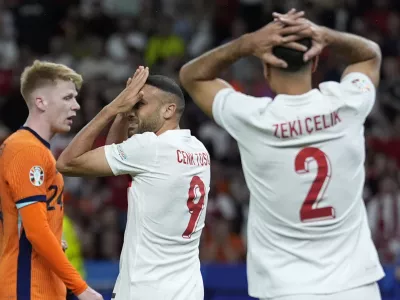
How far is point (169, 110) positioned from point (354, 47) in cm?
110

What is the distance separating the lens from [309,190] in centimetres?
427

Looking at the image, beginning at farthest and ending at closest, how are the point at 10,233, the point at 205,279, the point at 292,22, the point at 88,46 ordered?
the point at 88,46
the point at 205,279
the point at 10,233
the point at 292,22

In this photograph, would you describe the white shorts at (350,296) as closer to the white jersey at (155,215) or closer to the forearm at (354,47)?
the white jersey at (155,215)

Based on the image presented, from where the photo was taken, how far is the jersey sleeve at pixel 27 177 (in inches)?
202

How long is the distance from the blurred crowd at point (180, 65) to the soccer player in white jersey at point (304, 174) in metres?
6.16

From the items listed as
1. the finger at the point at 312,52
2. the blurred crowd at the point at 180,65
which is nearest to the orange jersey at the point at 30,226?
the finger at the point at 312,52

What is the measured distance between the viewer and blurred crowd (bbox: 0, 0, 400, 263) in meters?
11.3

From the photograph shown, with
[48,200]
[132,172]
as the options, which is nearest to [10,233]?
[48,200]

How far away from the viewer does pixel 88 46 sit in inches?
564

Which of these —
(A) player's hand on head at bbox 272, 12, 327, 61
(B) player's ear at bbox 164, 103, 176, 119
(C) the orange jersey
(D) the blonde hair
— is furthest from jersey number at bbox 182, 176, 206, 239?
(D) the blonde hair

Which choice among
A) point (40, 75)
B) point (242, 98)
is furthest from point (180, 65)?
point (242, 98)

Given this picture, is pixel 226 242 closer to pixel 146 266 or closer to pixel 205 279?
A: pixel 205 279

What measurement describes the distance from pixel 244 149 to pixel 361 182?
60 cm

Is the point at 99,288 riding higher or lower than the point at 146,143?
lower
